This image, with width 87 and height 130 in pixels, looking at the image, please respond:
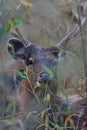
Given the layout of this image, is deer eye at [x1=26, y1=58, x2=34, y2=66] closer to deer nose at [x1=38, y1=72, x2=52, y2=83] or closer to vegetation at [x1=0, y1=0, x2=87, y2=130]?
vegetation at [x1=0, y1=0, x2=87, y2=130]

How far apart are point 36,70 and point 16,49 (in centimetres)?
39

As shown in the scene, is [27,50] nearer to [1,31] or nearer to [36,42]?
[36,42]

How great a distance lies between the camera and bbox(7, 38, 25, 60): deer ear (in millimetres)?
5314

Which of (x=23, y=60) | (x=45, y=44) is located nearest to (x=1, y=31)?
(x=23, y=60)

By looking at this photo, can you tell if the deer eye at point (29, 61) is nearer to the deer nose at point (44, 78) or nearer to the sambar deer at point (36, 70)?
the sambar deer at point (36, 70)

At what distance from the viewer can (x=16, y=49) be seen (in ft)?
17.9

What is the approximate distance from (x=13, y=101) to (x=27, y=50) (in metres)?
0.73

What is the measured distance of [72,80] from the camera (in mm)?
5508

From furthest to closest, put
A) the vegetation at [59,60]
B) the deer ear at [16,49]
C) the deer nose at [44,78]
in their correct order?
the deer ear at [16,49]
the deer nose at [44,78]
the vegetation at [59,60]

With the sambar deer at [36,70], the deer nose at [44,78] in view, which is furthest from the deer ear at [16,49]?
the deer nose at [44,78]

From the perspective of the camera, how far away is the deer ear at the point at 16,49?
17.4 ft

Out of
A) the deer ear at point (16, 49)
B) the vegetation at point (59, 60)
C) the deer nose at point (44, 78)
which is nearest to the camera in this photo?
the vegetation at point (59, 60)

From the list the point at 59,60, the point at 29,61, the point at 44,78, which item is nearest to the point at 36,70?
the point at 29,61

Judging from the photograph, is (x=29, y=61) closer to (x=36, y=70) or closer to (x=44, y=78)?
(x=36, y=70)
